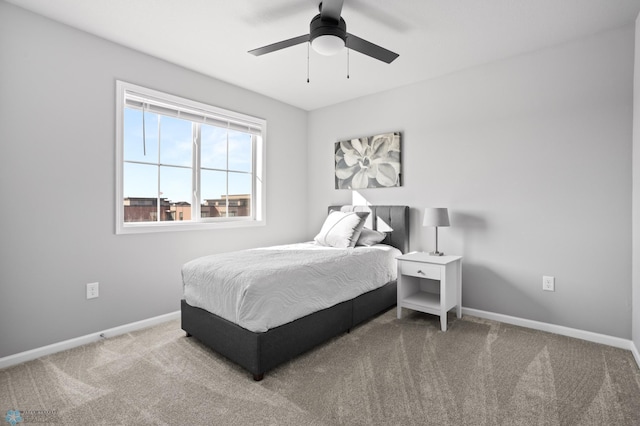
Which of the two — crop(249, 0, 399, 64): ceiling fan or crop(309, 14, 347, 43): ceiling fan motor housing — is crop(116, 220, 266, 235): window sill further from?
crop(309, 14, 347, 43): ceiling fan motor housing

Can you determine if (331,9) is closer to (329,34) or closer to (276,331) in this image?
(329,34)

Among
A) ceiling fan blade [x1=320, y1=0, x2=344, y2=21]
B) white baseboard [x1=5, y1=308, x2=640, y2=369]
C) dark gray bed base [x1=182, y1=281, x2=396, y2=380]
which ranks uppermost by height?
ceiling fan blade [x1=320, y1=0, x2=344, y2=21]

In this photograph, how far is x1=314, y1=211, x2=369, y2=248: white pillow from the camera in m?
3.29

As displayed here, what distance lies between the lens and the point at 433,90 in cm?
340

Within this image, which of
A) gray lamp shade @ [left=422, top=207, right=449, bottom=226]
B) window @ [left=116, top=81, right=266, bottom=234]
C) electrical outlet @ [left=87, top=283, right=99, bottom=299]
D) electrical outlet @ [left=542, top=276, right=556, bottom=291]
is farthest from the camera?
gray lamp shade @ [left=422, top=207, right=449, bottom=226]

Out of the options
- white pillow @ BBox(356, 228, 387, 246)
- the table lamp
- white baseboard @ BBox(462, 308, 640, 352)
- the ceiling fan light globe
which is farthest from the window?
white baseboard @ BBox(462, 308, 640, 352)

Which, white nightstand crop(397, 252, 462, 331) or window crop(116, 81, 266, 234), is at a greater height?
window crop(116, 81, 266, 234)

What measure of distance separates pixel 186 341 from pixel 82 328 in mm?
825

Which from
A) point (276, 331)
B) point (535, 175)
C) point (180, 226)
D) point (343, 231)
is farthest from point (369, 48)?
point (180, 226)

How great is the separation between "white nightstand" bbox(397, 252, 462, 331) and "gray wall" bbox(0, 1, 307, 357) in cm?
220

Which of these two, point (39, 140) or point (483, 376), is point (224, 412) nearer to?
point (483, 376)

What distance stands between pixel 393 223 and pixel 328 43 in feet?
6.77

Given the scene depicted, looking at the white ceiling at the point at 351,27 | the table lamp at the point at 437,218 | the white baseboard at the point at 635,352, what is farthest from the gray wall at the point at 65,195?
the white baseboard at the point at 635,352

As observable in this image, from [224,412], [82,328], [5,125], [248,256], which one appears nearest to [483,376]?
[224,412]
